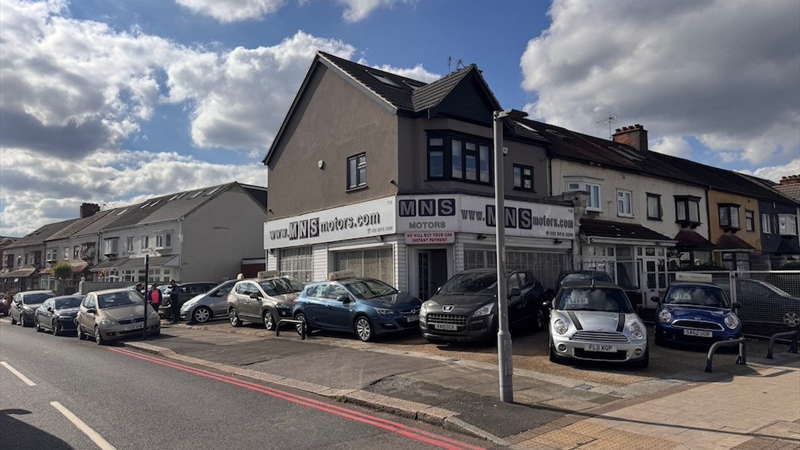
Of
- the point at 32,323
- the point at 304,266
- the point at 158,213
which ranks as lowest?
the point at 32,323

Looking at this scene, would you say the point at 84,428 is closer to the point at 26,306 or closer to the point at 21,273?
the point at 26,306

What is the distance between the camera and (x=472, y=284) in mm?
13172

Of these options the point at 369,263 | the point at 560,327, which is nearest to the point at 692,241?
the point at 369,263

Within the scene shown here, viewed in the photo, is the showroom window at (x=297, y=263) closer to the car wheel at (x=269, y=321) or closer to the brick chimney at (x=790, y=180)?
the car wheel at (x=269, y=321)

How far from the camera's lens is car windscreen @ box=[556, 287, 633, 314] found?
10789 millimetres

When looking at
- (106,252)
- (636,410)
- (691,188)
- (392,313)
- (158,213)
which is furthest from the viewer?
(106,252)

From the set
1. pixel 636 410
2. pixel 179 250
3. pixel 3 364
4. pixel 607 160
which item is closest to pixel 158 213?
pixel 179 250

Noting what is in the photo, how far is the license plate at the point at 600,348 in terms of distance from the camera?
31.4 ft

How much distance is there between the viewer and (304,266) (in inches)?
875

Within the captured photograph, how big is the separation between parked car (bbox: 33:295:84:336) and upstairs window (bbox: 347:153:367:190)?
1123 centimetres

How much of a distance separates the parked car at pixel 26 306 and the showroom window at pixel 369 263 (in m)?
15.4

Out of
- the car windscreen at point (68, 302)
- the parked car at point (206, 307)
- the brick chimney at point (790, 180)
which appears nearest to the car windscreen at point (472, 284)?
the parked car at point (206, 307)

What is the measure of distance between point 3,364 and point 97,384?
473 centimetres

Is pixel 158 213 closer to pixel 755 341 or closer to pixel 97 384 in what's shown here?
pixel 97 384
